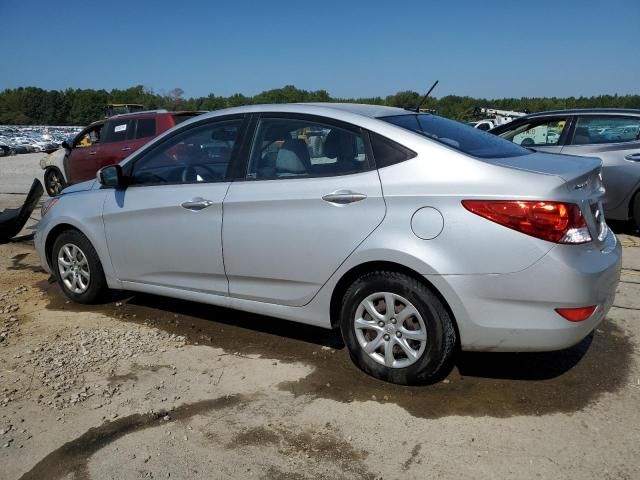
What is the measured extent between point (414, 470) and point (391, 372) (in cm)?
→ 80

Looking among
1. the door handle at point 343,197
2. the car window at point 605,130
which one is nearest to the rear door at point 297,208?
the door handle at point 343,197

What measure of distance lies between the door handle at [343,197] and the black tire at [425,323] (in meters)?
0.45

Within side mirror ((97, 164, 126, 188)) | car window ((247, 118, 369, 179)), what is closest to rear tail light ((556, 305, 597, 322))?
car window ((247, 118, 369, 179))

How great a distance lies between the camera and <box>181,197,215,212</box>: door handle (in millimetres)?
3903

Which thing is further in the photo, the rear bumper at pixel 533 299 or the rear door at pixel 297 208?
the rear door at pixel 297 208

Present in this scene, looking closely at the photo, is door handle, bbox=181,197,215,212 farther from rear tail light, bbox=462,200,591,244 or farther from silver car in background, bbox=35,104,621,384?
rear tail light, bbox=462,200,591,244

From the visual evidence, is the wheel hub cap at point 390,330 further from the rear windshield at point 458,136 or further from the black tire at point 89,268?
the black tire at point 89,268

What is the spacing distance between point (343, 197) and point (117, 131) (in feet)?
29.5

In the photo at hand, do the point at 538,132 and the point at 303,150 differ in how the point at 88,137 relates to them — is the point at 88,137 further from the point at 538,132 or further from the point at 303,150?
the point at 303,150

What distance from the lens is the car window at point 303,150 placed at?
346 cm

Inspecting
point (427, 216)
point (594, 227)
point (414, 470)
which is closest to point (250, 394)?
A: point (414, 470)

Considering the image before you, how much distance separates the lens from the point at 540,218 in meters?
2.88

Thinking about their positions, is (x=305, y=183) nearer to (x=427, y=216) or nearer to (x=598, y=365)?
(x=427, y=216)

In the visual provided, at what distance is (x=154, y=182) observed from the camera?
4.33m
